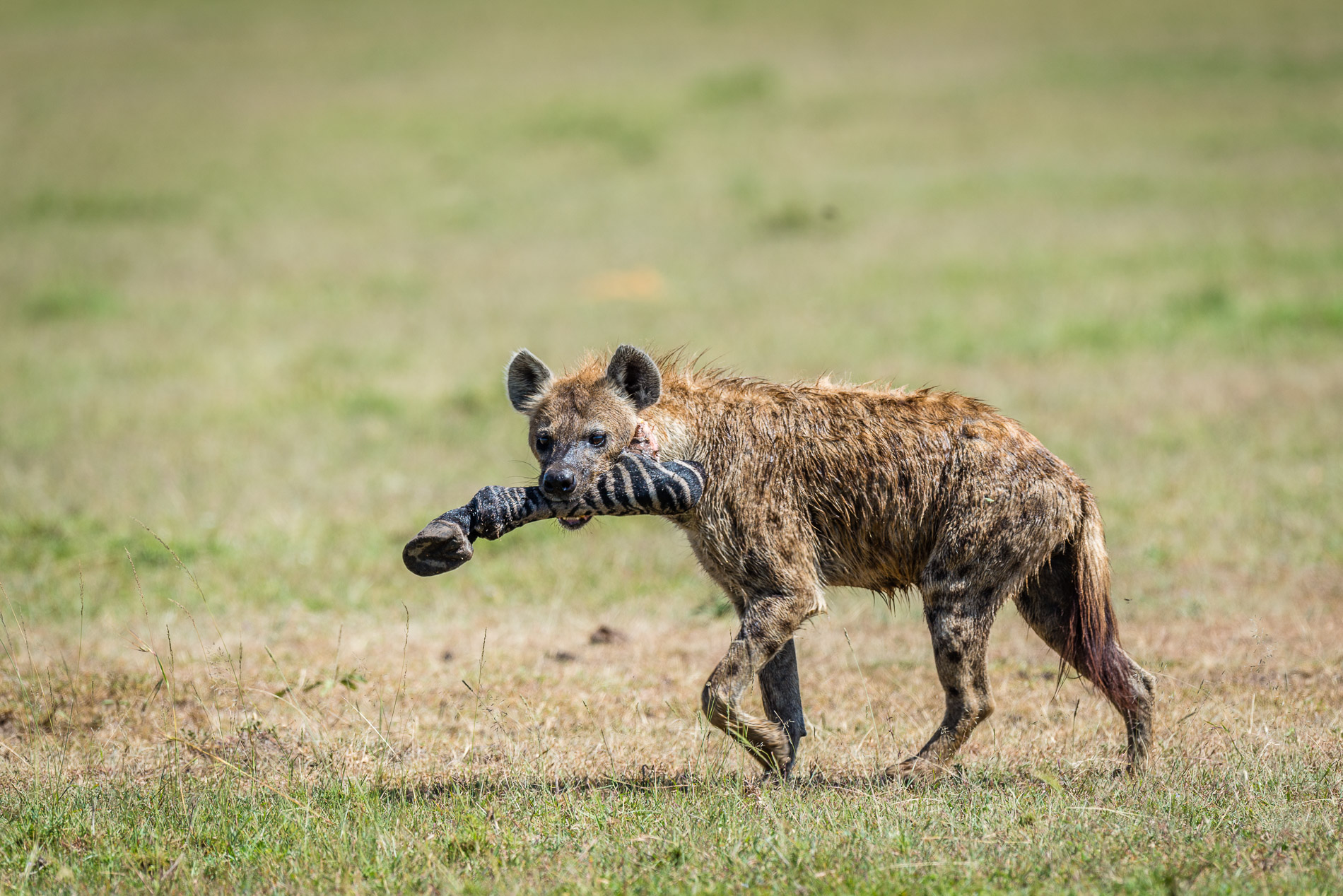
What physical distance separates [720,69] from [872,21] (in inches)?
329

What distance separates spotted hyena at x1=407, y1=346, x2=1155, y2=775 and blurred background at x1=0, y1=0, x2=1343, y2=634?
264 centimetres

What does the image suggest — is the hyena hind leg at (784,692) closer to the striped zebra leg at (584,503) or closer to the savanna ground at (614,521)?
the savanna ground at (614,521)

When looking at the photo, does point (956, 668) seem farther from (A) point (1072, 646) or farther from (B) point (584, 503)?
(B) point (584, 503)

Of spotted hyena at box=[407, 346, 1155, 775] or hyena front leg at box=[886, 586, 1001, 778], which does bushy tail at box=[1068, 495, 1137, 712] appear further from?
hyena front leg at box=[886, 586, 1001, 778]

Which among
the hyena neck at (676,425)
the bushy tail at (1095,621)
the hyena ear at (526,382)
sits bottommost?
the bushy tail at (1095,621)

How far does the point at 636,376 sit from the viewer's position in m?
5.83

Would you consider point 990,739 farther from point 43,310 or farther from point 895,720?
point 43,310

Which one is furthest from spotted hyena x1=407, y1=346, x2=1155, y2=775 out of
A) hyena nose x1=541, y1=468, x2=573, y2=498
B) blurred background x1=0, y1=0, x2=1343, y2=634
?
blurred background x1=0, y1=0, x2=1343, y2=634

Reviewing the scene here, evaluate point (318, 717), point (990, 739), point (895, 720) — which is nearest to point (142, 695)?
point (318, 717)

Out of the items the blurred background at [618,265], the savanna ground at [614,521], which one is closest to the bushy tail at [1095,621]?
the savanna ground at [614,521]

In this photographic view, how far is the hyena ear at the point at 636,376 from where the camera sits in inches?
225

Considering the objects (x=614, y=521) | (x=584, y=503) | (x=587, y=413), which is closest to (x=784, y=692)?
(x=584, y=503)

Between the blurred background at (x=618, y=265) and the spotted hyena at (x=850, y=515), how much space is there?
264 centimetres

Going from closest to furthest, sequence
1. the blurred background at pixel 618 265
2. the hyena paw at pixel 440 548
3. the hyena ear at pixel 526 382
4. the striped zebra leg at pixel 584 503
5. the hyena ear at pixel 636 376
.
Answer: the hyena paw at pixel 440 548
the striped zebra leg at pixel 584 503
the hyena ear at pixel 636 376
the hyena ear at pixel 526 382
the blurred background at pixel 618 265
